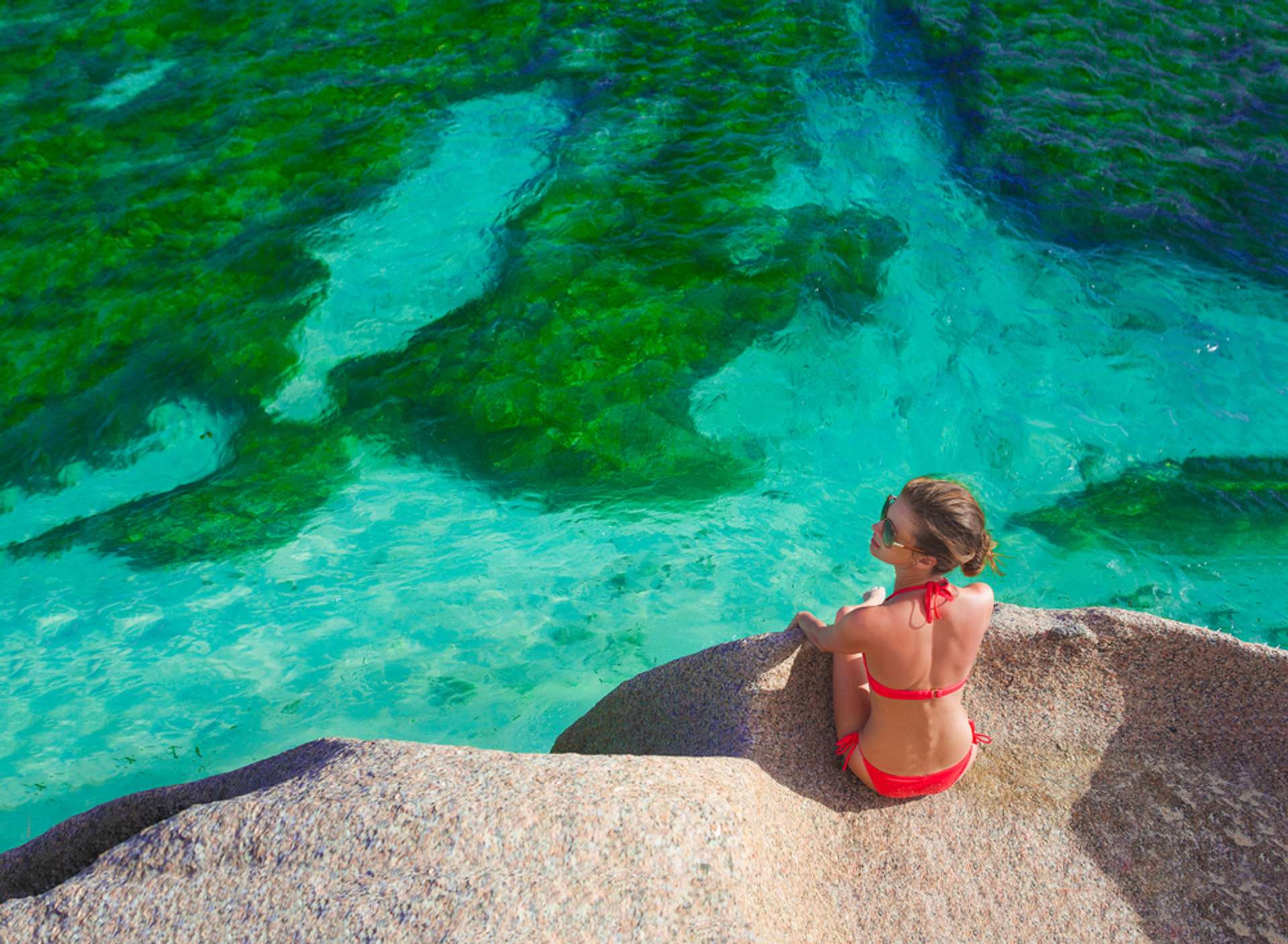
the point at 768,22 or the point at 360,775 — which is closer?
the point at 360,775

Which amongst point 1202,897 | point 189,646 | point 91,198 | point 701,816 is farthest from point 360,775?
point 91,198

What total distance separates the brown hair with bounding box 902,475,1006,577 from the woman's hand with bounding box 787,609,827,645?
→ 523mm

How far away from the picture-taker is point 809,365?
7758mm

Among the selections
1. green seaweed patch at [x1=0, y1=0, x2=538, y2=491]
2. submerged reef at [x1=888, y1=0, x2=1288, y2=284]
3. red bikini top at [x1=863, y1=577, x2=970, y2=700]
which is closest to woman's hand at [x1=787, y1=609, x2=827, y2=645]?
red bikini top at [x1=863, y1=577, x2=970, y2=700]

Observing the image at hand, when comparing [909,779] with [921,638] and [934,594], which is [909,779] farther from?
[934,594]

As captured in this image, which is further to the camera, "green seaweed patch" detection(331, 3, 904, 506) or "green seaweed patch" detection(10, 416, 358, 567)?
"green seaweed patch" detection(331, 3, 904, 506)

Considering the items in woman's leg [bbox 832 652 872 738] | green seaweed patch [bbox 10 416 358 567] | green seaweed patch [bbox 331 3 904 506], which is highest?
woman's leg [bbox 832 652 872 738]

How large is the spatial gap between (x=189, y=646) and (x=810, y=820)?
4.32 meters

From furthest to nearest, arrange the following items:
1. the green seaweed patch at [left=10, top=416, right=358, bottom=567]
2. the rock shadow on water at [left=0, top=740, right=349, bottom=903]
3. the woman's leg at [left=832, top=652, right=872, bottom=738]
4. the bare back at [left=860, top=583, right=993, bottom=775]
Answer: the green seaweed patch at [left=10, top=416, right=358, bottom=567], the woman's leg at [left=832, top=652, right=872, bottom=738], the rock shadow on water at [left=0, top=740, right=349, bottom=903], the bare back at [left=860, top=583, right=993, bottom=775]

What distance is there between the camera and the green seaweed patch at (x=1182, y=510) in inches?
263

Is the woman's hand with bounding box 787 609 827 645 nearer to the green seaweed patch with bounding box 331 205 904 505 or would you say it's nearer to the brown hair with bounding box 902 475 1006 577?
the brown hair with bounding box 902 475 1006 577

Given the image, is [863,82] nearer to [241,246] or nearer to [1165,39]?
[1165,39]

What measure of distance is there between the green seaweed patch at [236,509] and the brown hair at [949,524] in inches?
181

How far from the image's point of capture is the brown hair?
343 centimetres
